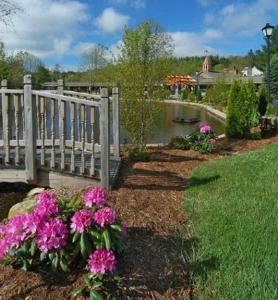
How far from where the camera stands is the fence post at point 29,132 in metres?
5.45

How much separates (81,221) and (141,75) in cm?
771

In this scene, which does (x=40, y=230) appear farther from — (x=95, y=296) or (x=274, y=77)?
(x=274, y=77)

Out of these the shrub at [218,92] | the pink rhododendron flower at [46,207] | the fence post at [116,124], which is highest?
the shrub at [218,92]

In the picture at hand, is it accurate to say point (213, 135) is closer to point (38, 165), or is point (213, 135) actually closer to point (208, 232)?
point (38, 165)

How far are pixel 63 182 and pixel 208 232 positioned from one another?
2523 mm

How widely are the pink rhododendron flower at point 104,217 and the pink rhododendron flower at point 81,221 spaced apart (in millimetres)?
58

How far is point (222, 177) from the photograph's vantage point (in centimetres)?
650

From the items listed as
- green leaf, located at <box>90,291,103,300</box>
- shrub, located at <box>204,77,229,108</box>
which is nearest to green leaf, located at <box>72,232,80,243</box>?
green leaf, located at <box>90,291,103,300</box>

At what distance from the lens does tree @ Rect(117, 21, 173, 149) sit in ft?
33.8

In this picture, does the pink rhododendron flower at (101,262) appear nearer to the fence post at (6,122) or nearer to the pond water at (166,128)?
the fence post at (6,122)

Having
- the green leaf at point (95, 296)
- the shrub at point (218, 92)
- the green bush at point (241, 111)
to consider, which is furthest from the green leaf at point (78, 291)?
the shrub at point (218, 92)

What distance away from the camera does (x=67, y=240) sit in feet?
10.3

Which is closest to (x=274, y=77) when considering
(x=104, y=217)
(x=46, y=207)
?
(x=104, y=217)

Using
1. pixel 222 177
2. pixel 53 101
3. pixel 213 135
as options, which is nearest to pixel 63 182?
pixel 53 101
